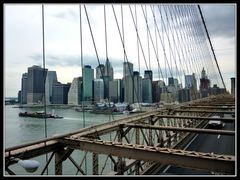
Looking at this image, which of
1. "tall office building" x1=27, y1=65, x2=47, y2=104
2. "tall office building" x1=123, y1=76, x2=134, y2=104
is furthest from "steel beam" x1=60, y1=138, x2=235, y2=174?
"tall office building" x1=123, y1=76, x2=134, y2=104

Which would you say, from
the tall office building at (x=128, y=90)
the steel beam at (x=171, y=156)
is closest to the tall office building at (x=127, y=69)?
the tall office building at (x=128, y=90)

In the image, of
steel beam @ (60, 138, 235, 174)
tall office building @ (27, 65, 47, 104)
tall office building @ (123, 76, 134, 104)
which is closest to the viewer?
steel beam @ (60, 138, 235, 174)

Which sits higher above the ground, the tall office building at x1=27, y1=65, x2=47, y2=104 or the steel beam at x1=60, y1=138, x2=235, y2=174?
the tall office building at x1=27, y1=65, x2=47, y2=104

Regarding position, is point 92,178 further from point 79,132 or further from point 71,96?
point 71,96

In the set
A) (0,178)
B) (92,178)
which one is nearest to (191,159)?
(92,178)

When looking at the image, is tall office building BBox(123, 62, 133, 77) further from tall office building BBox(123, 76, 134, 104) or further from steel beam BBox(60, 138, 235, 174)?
steel beam BBox(60, 138, 235, 174)

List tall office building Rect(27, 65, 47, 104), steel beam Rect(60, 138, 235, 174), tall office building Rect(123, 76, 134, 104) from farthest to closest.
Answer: tall office building Rect(123, 76, 134, 104), tall office building Rect(27, 65, 47, 104), steel beam Rect(60, 138, 235, 174)
